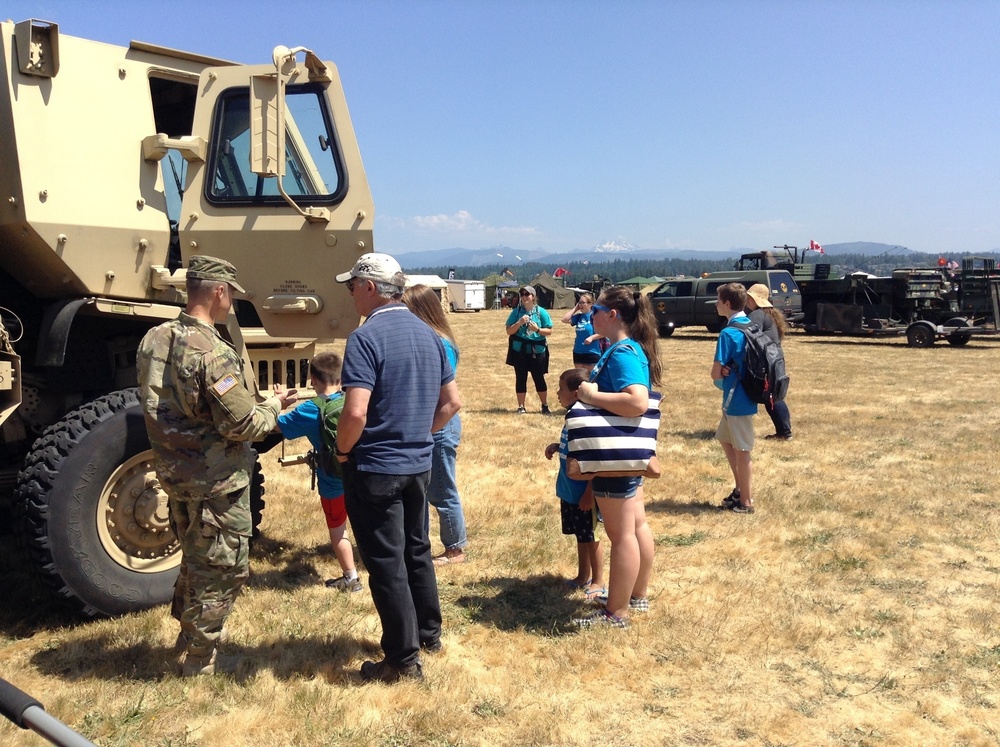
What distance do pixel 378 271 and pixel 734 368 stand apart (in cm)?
364

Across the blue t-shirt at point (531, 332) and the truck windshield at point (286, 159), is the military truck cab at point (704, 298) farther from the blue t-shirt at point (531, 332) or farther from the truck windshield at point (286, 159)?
the truck windshield at point (286, 159)

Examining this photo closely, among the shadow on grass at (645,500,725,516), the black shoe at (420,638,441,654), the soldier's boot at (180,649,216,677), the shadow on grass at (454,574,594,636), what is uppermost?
the soldier's boot at (180,649,216,677)

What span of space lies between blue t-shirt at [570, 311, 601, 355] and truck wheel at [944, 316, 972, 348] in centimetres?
1395

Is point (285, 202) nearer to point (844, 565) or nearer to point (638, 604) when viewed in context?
point (638, 604)

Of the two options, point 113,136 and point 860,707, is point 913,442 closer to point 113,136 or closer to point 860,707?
point 860,707

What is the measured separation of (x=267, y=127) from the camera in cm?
454

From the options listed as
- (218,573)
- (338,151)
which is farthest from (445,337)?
(218,573)

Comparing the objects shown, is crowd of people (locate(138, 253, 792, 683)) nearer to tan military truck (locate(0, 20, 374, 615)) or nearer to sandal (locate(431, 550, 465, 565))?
tan military truck (locate(0, 20, 374, 615))

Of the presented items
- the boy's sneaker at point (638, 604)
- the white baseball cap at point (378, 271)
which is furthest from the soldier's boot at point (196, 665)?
the boy's sneaker at point (638, 604)

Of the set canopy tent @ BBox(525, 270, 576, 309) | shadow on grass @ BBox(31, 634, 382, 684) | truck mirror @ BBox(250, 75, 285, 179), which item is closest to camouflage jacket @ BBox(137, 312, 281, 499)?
shadow on grass @ BBox(31, 634, 382, 684)

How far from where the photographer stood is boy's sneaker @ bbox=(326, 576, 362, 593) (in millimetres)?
4941

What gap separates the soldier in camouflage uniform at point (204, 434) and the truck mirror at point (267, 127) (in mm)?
1086

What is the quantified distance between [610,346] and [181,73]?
2.77 meters

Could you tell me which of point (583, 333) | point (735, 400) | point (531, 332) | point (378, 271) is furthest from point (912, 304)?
point (378, 271)
